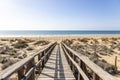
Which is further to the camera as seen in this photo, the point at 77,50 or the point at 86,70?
the point at 77,50

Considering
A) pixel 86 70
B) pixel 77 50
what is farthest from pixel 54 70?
pixel 77 50

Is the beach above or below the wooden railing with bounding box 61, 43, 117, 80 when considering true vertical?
below

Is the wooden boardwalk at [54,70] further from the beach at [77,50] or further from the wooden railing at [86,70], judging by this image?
the beach at [77,50]

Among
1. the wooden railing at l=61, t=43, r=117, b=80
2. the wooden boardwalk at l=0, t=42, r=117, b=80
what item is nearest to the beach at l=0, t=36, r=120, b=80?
the wooden boardwalk at l=0, t=42, r=117, b=80

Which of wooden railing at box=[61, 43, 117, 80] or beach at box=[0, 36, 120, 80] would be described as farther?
beach at box=[0, 36, 120, 80]

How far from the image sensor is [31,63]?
543 cm

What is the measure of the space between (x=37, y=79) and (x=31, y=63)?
1.21 meters

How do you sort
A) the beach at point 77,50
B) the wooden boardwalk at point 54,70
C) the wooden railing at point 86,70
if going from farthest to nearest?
the beach at point 77,50, the wooden boardwalk at point 54,70, the wooden railing at point 86,70

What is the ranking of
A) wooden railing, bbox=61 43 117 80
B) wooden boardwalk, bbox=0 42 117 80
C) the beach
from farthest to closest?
the beach → wooden boardwalk, bbox=0 42 117 80 → wooden railing, bbox=61 43 117 80

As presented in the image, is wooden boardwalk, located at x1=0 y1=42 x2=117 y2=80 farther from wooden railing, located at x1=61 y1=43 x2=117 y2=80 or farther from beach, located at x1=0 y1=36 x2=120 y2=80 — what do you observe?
beach, located at x1=0 y1=36 x2=120 y2=80

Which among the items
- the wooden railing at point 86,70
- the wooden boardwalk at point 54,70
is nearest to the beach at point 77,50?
the wooden boardwalk at point 54,70

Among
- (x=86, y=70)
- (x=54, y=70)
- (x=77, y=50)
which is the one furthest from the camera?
(x=77, y=50)

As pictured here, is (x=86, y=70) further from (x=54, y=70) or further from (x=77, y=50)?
(x=77, y=50)

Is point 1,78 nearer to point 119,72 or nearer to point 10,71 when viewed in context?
point 10,71
